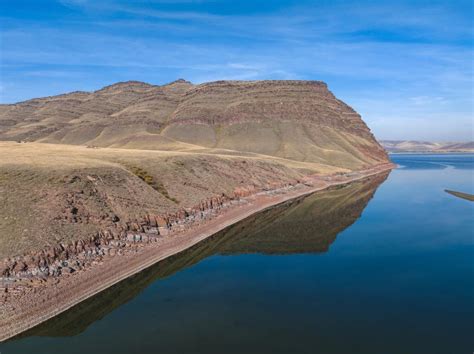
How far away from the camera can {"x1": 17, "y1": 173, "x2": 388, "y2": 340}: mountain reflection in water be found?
99.0 ft

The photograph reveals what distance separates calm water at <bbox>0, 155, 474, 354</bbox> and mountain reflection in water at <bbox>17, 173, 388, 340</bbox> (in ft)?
0.55

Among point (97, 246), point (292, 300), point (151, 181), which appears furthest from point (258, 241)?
point (97, 246)

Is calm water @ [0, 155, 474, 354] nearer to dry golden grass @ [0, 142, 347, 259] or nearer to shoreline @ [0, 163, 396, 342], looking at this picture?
shoreline @ [0, 163, 396, 342]

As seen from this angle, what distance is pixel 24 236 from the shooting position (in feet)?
117

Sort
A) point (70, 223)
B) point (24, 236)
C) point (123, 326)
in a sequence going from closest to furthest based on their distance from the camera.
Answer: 1. point (123, 326)
2. point (24, 236)
3. point (70, 223)

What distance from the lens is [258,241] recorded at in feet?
174

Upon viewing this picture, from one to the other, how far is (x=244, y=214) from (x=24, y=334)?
147ft

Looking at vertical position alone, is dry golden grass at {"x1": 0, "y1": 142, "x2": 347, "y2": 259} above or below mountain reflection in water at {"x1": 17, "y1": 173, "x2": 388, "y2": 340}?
above

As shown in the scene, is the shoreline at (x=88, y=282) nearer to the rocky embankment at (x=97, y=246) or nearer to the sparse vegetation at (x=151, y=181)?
the rocky embankment at (x=97, y=246)

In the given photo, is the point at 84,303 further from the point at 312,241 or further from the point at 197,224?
the point at 312,241

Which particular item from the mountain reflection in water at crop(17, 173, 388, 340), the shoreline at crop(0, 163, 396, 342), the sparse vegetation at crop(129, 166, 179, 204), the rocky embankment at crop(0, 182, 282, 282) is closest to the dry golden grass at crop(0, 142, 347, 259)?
the sparse vegetation at crop(129, 166, 179, 204)

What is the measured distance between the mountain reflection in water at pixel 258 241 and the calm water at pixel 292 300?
168 millimetres

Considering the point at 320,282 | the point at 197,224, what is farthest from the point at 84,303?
the point at 197,224

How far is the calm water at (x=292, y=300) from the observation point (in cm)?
2566
